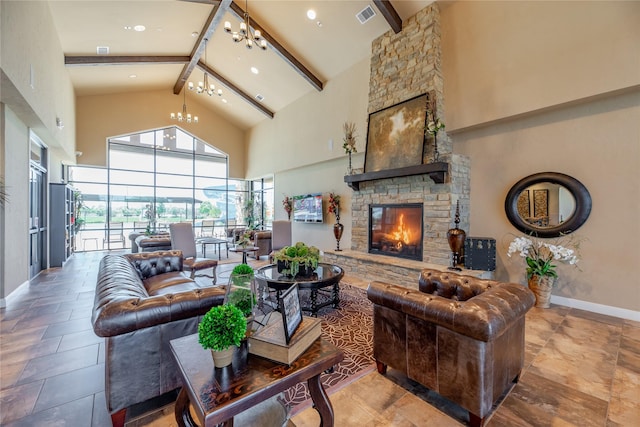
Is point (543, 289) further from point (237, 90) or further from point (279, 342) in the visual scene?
point (237, 90)

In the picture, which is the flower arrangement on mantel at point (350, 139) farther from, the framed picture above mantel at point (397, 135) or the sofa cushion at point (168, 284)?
the sofa cushion at point (168, 284)

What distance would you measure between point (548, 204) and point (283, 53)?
247 inches

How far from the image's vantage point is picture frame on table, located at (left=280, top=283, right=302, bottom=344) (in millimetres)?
1254

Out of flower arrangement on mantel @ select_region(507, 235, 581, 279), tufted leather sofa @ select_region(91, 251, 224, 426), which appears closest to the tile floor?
tufted leather sofa @ select_region(91, 251, 224, 426)

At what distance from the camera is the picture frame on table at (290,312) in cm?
125

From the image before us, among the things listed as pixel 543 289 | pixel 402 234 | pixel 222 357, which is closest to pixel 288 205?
pixel 402 234

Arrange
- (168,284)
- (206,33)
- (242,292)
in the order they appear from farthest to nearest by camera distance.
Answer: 1. (206,33)
2. (168,284)
3. (242,292)

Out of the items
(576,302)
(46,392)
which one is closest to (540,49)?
(576,302)

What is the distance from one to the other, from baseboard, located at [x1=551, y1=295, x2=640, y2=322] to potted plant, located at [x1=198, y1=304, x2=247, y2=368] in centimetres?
481

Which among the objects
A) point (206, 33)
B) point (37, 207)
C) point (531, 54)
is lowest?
point (37, 207)

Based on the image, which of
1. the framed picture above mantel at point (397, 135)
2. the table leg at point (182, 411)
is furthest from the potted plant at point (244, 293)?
the framed picture above mantel at point (397, 135)

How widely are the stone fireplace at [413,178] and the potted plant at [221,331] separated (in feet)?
12.9

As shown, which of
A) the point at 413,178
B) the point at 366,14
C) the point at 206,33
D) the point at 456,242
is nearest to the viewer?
the point at 456,242

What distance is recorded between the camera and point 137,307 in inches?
67.2
